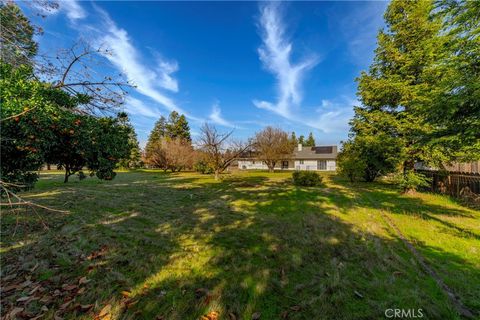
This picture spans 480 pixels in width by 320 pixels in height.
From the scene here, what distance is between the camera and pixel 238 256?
3.74m

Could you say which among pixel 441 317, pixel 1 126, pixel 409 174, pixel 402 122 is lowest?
pixel 441 317

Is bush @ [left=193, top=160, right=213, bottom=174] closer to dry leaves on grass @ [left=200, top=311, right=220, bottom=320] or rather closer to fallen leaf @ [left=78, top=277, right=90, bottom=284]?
fallen leaf @ [left=78, top=277, right=90, bottom=284]

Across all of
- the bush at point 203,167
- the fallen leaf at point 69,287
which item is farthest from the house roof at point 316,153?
the fallen leaf at point 69,287

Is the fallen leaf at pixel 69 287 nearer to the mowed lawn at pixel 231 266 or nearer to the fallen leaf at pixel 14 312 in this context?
the mowed lawn at pixel 231 266

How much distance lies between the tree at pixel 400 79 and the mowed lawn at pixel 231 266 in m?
6.35

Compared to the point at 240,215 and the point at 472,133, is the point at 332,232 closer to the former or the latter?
the point at 240,215

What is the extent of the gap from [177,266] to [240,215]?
3452 millimetres

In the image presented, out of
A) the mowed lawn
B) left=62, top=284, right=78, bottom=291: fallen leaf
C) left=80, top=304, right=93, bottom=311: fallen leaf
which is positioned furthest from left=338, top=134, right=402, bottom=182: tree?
left=62, top=284, right=78, bottom=291: fallen leaf

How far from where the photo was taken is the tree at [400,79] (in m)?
10.8

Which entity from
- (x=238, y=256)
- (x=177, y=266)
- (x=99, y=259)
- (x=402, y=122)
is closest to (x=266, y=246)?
(x=238, y=256)

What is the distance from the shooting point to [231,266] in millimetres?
A: 3389

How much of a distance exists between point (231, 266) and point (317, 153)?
41073 mm

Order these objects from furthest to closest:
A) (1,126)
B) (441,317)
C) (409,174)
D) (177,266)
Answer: (409,174) → (177,266) → (1,126) → (441,317)

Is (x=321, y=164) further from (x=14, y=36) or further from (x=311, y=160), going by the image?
(x=14, y=36)
